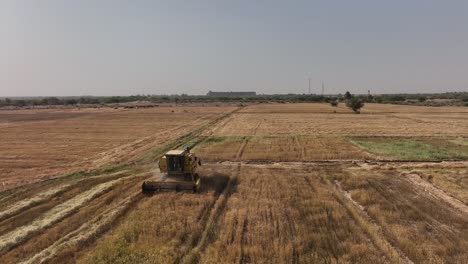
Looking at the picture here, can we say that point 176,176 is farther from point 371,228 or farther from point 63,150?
point 63,150

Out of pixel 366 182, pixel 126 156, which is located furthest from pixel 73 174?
pixel 366 182

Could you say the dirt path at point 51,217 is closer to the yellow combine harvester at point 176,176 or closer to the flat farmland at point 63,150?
Result: the yellow combine harvester at point 176,176

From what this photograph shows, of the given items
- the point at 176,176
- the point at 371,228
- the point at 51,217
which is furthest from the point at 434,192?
the point at 51,217

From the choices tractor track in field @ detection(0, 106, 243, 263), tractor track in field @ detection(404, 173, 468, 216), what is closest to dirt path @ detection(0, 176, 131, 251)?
tractor track in field @ detection(0, 106, 243, 263)

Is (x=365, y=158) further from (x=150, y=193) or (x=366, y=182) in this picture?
(x=150, y=193)

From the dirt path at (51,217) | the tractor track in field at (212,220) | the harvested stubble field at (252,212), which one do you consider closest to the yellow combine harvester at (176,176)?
the harvested stubble field at (252,212)
